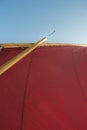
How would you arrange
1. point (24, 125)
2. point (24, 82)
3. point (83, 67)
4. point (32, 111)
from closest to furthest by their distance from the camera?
point (24, 125) → point (32, 111) → point (24, 82) → point (83, 67)

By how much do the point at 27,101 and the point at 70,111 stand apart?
45 cm

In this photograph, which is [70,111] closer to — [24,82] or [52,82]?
[52,82]

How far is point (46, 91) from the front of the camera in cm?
243

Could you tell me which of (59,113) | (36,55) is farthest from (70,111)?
(36,55)

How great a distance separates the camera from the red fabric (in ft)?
6.84

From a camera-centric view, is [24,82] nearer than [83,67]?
Yes

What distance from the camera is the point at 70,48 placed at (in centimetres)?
313

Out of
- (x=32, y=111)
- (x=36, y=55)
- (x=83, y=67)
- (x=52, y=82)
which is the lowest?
(x=32, y=111)

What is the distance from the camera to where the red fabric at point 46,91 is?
6.84 feet

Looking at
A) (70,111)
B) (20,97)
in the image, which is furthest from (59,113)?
(20,97)

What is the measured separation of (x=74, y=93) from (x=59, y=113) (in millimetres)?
352

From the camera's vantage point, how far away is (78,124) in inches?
82.8

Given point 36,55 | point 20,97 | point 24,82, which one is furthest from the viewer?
point 36,55

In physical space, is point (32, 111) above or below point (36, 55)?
below
